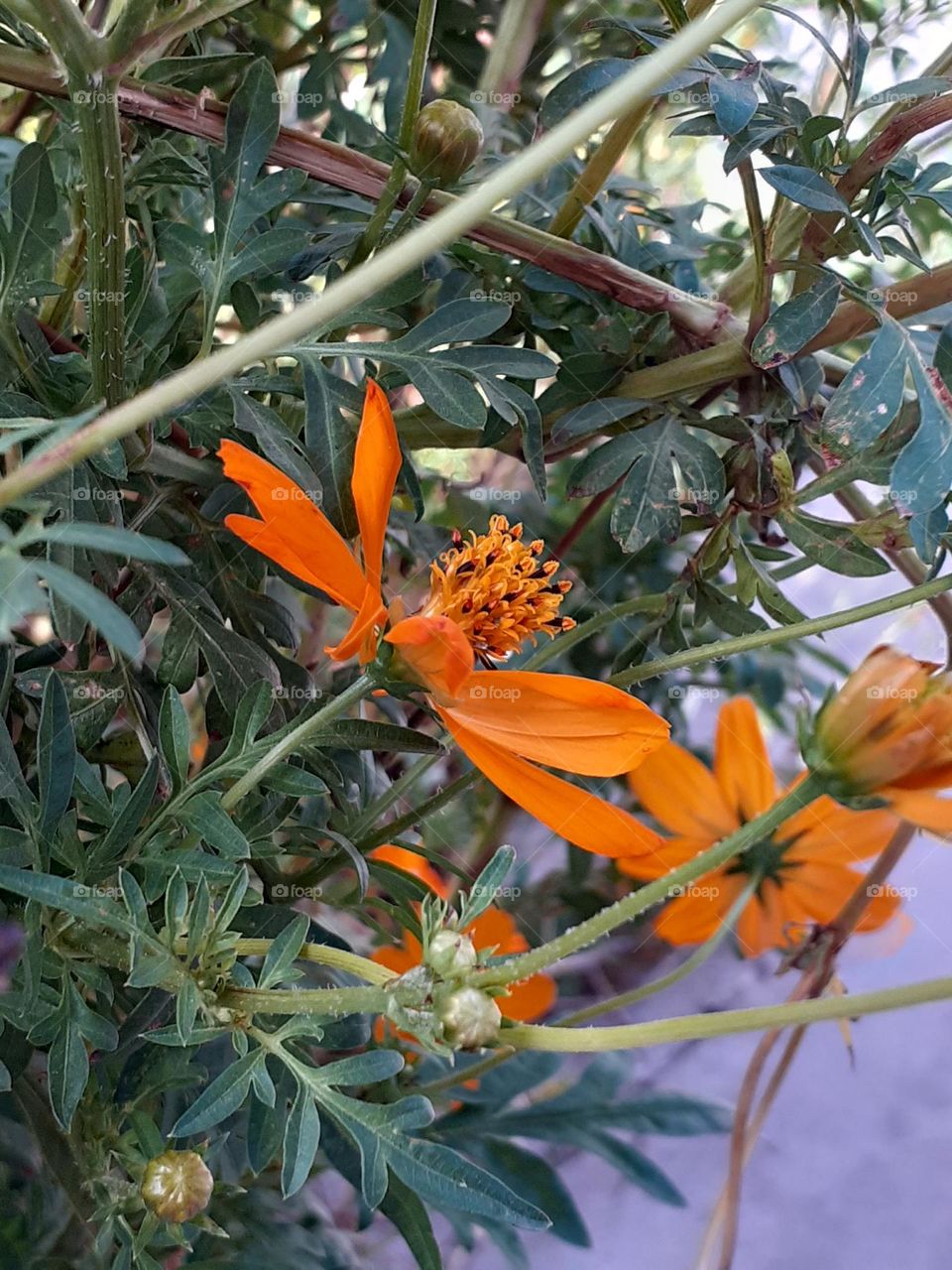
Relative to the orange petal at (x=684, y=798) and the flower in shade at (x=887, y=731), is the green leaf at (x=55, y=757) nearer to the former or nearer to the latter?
the flower in shade at (x=887, y=731)

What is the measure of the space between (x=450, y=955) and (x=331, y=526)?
12 cm

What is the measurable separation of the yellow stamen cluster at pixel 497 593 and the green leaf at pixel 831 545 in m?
0.07

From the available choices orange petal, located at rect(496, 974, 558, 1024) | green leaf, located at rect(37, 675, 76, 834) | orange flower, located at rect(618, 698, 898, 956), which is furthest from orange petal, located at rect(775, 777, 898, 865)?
green leaf, located at rect(37, 675, 76, 834)

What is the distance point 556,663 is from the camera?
1.81ft

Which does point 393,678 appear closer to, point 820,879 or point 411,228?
point 411,228

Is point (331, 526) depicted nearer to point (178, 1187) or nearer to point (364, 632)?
point (364, 632)

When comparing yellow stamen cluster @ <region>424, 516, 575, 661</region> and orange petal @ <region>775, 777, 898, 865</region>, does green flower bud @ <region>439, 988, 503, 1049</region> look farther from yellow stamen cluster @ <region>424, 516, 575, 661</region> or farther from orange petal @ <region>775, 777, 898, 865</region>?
orange petal @ <region>775, 777, 898, 865</region>

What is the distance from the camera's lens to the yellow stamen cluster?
34 cm

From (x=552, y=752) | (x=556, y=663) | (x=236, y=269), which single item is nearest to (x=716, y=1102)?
(x=556, y=663)

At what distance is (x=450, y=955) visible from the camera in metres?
0.24

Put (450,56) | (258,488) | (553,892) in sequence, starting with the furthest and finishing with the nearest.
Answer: (553,892) < (450,56) < (258,488)

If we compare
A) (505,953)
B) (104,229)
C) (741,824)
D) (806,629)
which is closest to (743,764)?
(741,824)

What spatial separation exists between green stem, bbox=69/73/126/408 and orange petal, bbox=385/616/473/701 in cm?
10

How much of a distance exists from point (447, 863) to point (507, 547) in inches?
3.8
